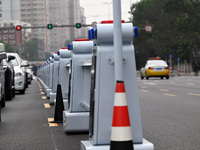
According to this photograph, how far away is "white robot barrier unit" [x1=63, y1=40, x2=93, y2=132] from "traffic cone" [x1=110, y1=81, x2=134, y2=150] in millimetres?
2530

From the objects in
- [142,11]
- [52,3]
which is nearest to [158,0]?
[142,11]

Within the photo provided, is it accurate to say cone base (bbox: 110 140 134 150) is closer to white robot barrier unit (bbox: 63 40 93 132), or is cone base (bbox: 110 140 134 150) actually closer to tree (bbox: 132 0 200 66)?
white robot barrier unit (bbox: 63 40 93 132)

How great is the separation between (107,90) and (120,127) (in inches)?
32.6

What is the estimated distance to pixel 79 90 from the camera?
7.73 metres

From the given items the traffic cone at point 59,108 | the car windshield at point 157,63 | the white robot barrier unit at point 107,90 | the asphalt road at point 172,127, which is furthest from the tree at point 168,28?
the white robot barrier unit at point 107,90

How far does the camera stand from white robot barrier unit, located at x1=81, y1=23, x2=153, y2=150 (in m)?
5.34

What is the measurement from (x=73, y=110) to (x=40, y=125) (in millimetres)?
1380

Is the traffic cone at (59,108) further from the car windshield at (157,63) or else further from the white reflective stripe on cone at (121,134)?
the car windshield at (157,63)

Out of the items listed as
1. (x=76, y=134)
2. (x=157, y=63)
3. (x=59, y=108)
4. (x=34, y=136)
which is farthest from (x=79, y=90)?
(x=157, y=63)

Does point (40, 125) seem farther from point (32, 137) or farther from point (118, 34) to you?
point (118, 34)

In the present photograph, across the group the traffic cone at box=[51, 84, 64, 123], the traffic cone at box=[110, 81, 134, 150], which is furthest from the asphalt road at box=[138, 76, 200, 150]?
the traffic cone at box=[110, 81, 134, 150]

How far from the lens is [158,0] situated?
84.6 m

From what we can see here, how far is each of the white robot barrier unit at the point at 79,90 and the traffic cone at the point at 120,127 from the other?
8.30ft

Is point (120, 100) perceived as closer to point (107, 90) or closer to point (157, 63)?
point (107, 90)
